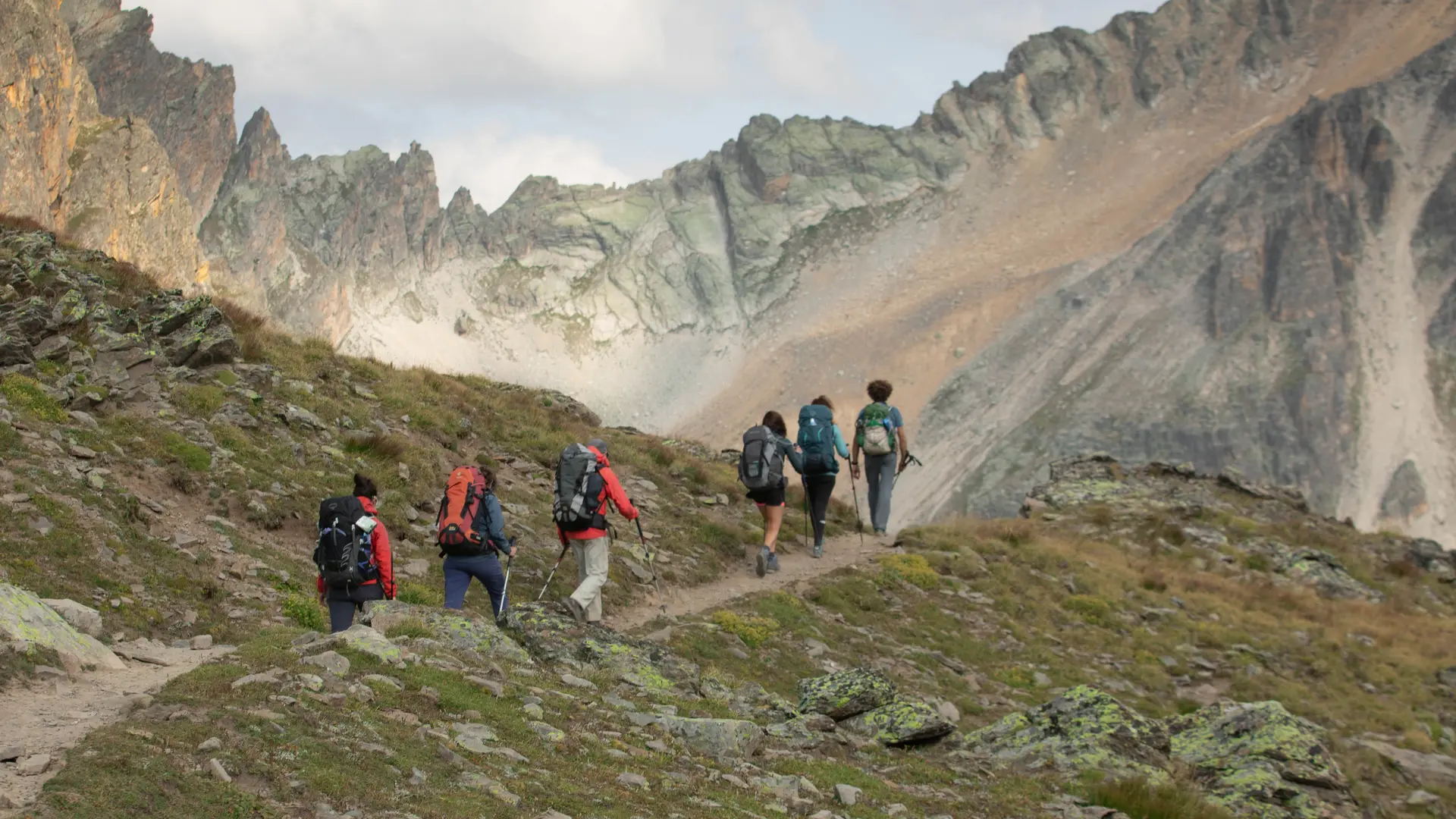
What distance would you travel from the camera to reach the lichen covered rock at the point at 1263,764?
1203cm

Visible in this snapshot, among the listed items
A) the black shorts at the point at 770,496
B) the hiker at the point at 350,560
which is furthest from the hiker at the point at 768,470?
the hiker at the point at 350,560

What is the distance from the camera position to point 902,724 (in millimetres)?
11820

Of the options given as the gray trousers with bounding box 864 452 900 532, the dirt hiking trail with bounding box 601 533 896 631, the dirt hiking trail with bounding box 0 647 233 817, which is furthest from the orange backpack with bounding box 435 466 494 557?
the gray trousers with bounding box 864 452 900 532

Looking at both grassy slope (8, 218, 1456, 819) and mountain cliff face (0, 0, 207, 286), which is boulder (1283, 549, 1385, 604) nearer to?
grassy slope (8, 218, 1456, 819)

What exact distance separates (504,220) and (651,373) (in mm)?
46855

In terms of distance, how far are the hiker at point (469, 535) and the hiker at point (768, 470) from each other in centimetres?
596

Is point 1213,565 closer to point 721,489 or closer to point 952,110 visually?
point 721,489

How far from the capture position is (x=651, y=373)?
163 meters

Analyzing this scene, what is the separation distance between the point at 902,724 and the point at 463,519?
528 centimetres

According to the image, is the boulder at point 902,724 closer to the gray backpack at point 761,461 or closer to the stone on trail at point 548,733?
the stone on trail at point 548,733

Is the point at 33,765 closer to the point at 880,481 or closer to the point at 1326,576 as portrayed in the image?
the point at 880,481

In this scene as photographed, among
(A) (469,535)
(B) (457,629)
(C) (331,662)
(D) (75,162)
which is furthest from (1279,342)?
(C) (331,662)

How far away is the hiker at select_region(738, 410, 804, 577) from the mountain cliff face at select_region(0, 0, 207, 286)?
4280 cm

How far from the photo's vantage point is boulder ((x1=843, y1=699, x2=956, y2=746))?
11656mm
